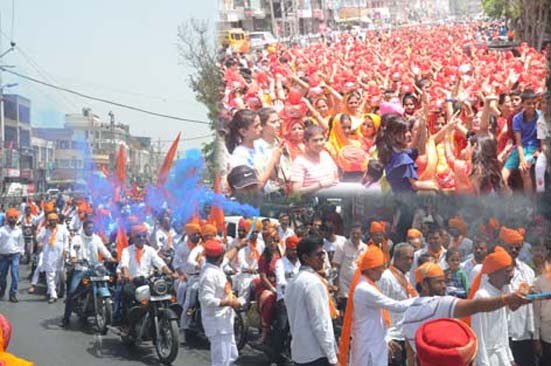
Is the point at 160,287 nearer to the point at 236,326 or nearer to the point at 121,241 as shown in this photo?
the point at 236,326

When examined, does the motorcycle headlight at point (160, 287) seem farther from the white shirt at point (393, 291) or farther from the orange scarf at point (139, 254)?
the white shirt at point (393, 291)

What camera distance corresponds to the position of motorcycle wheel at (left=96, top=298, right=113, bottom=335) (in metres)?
9.22

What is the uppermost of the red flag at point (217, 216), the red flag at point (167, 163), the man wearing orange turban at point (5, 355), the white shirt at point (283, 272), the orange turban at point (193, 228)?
the red flag at point (167, 163)

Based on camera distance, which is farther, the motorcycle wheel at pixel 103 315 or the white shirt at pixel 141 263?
the motorcycle wheel at pixel 103 315

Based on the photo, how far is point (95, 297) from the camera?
9555 millimetres

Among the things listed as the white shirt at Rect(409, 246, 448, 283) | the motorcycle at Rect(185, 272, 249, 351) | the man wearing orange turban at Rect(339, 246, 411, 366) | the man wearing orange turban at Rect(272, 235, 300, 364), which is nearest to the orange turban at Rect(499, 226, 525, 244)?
the white shirt at Rect(409, 246, 448, 283)

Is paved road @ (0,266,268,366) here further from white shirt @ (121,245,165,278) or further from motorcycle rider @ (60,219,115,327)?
white shirt @ (121,245,165,278)

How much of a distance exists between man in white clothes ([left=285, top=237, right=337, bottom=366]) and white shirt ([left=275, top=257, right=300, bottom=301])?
8.18 ft

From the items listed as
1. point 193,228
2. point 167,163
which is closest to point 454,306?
point 193,228

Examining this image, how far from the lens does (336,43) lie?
8.15 m

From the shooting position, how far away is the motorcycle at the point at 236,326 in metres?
8.55

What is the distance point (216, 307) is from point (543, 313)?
2618mm

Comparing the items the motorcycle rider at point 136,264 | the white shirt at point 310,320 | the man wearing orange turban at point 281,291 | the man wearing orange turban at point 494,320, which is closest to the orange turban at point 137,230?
the motorcycle rider at point 136,264

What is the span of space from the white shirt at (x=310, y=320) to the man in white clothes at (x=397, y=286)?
89 centimetres
